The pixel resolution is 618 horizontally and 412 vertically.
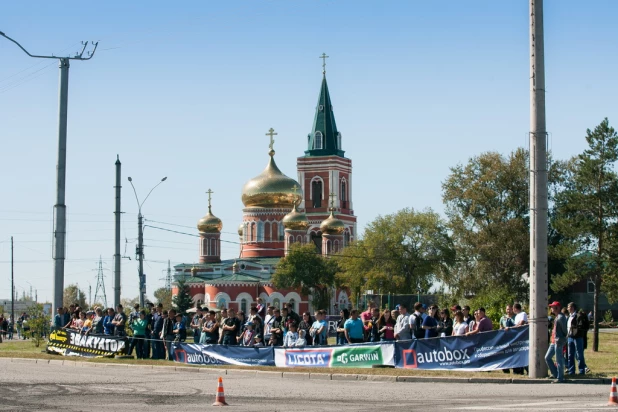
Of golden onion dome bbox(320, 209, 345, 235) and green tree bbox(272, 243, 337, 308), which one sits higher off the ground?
golden onion dome bbox(320, 209, 345, 235)

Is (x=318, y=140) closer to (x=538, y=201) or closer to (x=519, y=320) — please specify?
(x=519, y=320)

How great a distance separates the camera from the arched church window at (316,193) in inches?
4719

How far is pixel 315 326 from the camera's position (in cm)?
2628

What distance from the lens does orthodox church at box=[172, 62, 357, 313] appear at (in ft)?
334

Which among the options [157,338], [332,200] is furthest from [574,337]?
[332,200]

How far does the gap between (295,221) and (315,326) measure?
265ft

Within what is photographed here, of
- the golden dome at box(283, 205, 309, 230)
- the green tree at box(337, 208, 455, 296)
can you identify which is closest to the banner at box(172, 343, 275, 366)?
the green tree at box(337, 208, 455, 296)

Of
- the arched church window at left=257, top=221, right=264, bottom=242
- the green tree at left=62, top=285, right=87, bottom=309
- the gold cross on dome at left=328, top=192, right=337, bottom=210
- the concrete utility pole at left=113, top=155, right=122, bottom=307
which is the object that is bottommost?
the green tree at left=62, top=285, right=87, bottom=309

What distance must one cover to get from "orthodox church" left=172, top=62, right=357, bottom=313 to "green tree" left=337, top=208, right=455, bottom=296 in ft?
44.3

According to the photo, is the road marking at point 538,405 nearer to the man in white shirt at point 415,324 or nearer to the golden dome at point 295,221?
the man in white shirt at point 415,324

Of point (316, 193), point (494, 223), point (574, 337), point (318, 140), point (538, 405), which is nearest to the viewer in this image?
point (538, 405)

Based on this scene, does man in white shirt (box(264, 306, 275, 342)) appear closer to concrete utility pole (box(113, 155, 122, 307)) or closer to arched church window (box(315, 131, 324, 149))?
concrete utility pole (box(113, 155, 122, 307))

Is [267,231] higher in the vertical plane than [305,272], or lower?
higher

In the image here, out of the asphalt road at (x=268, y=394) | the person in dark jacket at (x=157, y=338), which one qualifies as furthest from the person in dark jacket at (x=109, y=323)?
the asphalt road at (x=268, y=394)
